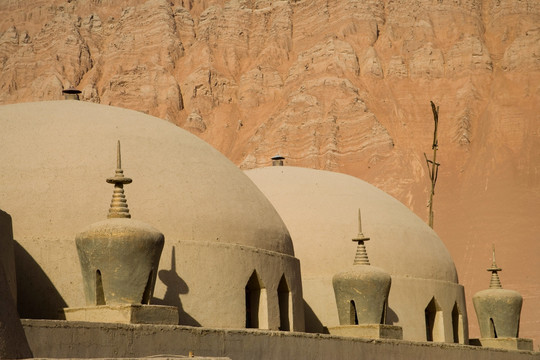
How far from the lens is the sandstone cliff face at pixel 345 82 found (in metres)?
59.2

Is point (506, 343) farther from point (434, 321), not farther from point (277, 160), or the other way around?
point (277, 160)

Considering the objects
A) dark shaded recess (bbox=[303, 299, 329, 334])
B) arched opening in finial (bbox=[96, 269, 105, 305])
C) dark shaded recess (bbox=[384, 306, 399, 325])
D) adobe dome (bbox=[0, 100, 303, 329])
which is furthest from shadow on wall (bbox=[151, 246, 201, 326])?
dark shaded recess (bbox=[384, 306, 399, 325])

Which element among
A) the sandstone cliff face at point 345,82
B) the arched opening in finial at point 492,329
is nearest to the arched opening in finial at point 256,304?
the arched opening in finial at point 492,329

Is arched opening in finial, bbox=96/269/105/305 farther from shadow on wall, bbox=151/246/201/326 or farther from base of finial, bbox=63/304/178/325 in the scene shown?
shadow on wall, bbox=151/246/201/326

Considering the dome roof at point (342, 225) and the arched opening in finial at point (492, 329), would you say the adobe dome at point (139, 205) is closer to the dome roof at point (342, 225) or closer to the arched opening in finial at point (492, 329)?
the dome roof at point (342, 225)

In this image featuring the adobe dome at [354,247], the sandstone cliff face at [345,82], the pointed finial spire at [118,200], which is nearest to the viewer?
the pointed finial spire at [118,200]

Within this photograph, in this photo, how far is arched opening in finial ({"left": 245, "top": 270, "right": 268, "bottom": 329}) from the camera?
1730cm

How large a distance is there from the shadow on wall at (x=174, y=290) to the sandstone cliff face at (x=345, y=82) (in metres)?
39.3

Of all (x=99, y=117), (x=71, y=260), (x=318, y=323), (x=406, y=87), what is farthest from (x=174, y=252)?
(x=406, y=87)

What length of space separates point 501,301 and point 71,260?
12.8 m

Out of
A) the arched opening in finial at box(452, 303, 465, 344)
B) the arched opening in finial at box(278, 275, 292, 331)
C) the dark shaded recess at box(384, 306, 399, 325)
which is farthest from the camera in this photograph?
the arched opening in finial at box(452, 303, 465, 344)

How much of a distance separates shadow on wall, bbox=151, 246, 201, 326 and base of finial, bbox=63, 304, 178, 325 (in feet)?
5.51

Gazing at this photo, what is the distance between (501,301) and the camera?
2417 cm

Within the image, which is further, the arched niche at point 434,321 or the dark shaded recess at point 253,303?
the arched niche at point 434,321
